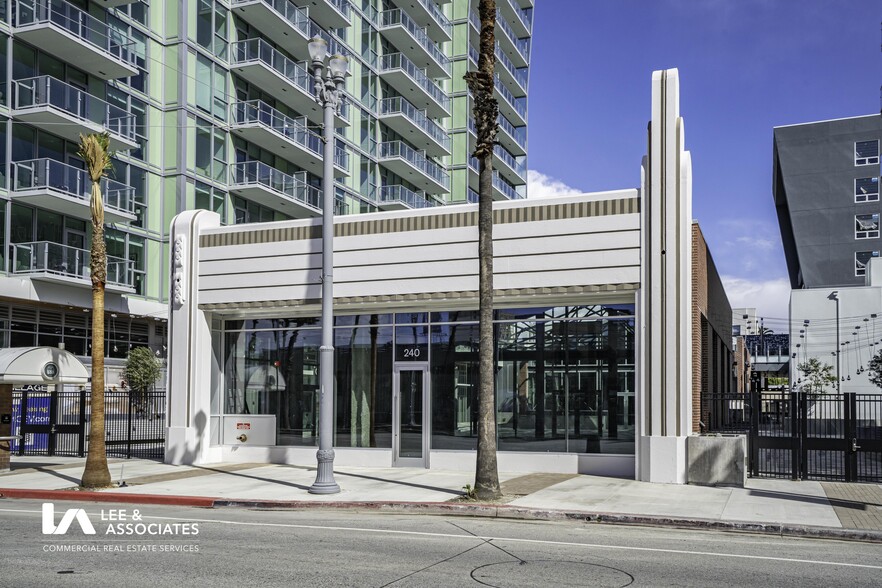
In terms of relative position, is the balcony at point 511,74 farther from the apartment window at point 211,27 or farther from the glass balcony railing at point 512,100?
the apartment window at point 211,27

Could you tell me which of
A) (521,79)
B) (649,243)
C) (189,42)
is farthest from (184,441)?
(521,79)

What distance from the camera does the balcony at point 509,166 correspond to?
7381cm

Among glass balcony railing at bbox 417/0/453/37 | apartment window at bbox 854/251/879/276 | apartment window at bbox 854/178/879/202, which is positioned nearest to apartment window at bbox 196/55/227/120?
glass balcony railing at bbox 417/0/453/37

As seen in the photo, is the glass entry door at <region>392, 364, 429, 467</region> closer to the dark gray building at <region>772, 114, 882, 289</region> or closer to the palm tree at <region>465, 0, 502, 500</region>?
the palm tree at <region>465, 0, 502, 500</region>

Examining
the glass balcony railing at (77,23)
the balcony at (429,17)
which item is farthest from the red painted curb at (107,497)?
the balcony at (429,17)

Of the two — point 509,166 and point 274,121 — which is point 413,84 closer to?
point 274,121

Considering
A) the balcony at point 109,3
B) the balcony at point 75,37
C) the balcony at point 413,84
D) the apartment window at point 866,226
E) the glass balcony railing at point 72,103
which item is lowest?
the glass balcony railing at point 72,103

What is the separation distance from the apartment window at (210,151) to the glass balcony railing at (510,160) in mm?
31992

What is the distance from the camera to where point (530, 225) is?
775 inches

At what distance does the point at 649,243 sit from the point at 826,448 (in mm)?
5681

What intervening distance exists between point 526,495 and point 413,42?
160 feet

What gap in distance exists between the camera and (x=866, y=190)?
76.8 meters

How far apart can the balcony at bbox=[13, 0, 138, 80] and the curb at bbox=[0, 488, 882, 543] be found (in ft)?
75.0

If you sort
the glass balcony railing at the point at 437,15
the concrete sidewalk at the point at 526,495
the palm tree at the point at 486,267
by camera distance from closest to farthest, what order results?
the concrete sidewalk at the point at 526,495 < the palm tree at the point at 486,267 < the glass balcony railing at the point at 437,15
